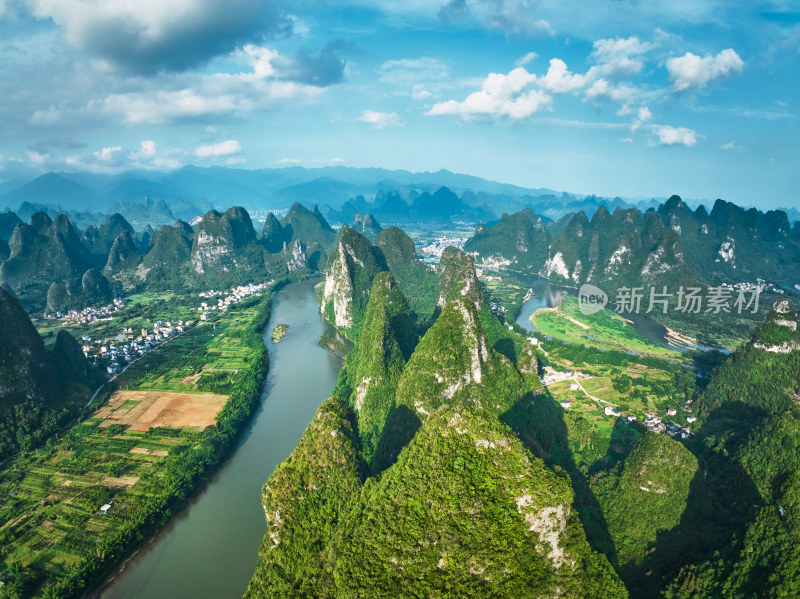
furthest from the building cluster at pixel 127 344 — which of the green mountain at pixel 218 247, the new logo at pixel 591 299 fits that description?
the new logo at pixel 591 299

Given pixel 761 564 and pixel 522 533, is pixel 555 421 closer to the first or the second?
pixel 761 564

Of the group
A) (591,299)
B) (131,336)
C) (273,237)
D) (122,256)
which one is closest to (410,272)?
(591,299)

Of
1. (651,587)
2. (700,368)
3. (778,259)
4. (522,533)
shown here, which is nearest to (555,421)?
(651,587)

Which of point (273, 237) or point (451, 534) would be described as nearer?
point (451, 534)

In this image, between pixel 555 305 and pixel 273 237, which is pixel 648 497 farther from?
pixel 273 237

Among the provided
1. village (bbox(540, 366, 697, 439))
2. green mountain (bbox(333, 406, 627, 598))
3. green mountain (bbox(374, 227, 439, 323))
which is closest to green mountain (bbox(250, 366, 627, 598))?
green mountain (bbox(333, 406, 627, 598))

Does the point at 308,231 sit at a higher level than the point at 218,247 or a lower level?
higher

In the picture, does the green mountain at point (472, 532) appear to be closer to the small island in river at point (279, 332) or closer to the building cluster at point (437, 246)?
the small island in river at point (279, 332)
